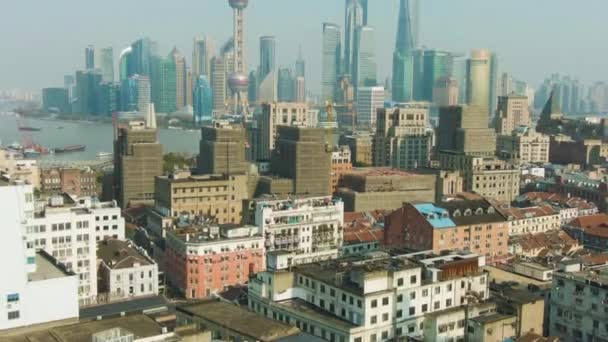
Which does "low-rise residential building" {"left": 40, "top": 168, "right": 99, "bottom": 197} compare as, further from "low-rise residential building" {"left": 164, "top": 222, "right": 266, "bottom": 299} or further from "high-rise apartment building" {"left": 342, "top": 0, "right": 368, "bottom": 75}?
"high-rise apartment building" {"left": 342, "top": 0, "right": 368, "bottom": 75}

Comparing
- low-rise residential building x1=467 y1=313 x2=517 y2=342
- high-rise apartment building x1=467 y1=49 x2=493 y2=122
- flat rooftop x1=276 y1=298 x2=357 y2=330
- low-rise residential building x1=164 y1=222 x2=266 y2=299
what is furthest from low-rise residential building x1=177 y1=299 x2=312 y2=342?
high-rise apartment building x1=467 y1=49 x2=493 y2=122

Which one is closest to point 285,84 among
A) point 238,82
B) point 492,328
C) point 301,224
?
point 238,82

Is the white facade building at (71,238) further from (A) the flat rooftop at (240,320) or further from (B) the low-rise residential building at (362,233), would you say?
(B) the low-rise residential building at (362,233)

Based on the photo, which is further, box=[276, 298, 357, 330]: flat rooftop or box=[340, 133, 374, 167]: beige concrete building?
box=[340, 133, 374, 167]: beige concrete building

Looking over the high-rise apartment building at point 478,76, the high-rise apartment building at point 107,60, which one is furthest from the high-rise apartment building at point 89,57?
the high-rise apartment building at point 478,76

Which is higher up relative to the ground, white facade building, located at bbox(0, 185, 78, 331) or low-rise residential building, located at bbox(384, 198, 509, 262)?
white facade building, located at bbox(0, 185, 78, 331)

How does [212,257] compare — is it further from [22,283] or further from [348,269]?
[22,283]

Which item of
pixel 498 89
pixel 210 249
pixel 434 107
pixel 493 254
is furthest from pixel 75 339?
pixel 498 89
